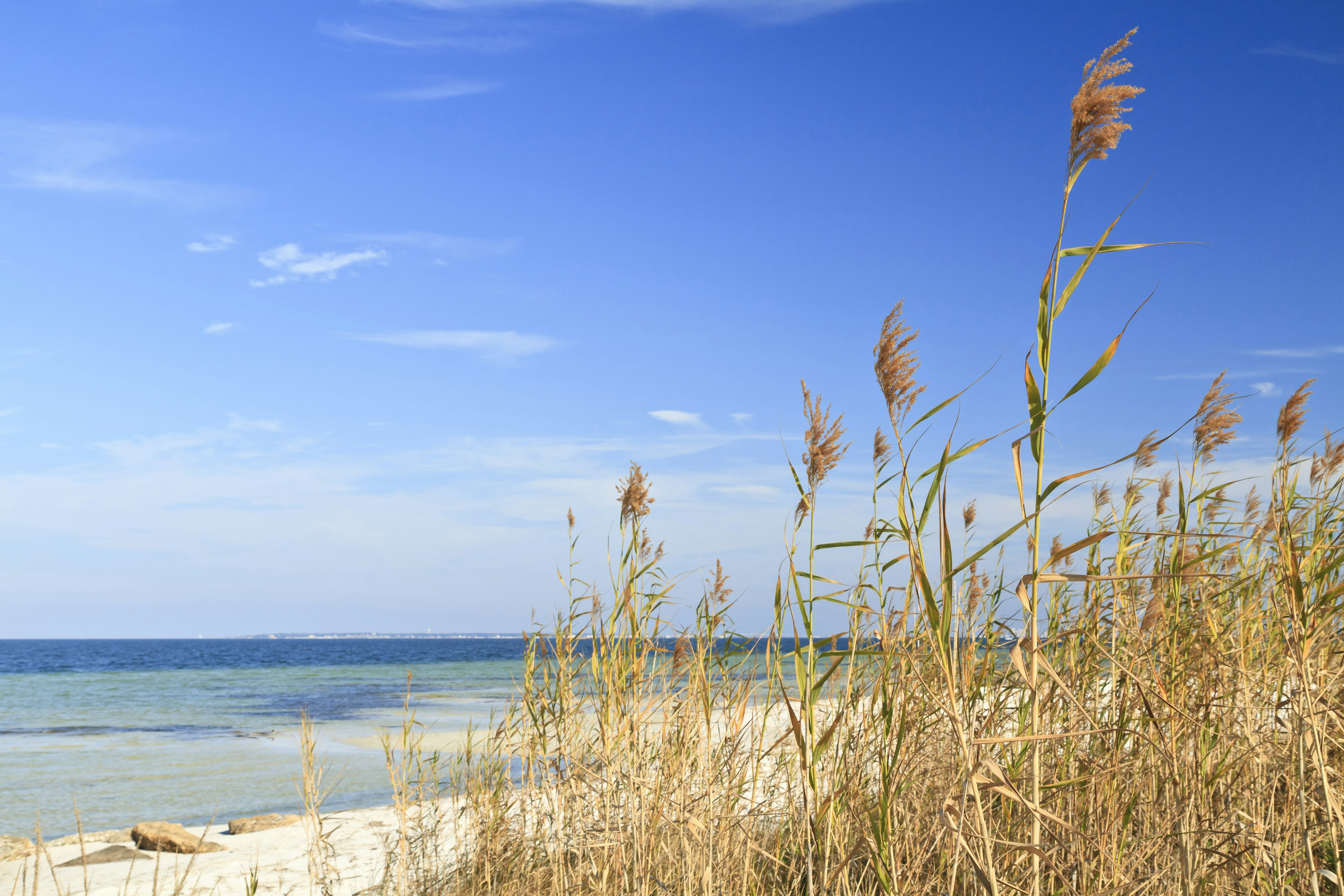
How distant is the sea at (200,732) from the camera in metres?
10.0

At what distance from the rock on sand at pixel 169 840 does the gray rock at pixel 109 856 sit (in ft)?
0.37

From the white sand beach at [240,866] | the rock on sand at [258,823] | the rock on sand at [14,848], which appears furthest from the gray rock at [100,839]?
the rock on sand at [258,823]

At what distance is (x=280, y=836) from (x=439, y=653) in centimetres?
5136

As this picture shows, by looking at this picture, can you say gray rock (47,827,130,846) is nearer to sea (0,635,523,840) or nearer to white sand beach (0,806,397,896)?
white sand beach (0,806,397,896)

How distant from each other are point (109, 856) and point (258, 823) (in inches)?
56.4

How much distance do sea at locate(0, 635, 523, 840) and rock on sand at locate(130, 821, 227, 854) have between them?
0.90m

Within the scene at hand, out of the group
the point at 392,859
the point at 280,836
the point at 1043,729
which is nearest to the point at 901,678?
the point at 1043,729

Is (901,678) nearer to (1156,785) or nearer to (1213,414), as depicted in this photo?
(1156,785)

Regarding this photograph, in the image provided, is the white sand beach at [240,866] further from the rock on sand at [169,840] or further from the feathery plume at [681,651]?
the feathery plume at [681,651]

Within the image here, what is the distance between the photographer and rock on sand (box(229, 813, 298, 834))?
8445mm

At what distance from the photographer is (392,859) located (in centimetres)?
412

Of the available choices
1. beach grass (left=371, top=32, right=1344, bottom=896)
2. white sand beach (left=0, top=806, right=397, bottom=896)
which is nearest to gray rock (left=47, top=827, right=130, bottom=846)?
white sand beach (left=0, top=806, right=397, bottom=896)

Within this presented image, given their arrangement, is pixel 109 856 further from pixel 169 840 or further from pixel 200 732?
pixel 200 732

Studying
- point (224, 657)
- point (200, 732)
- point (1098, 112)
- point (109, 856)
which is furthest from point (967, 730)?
point (224, 657)
